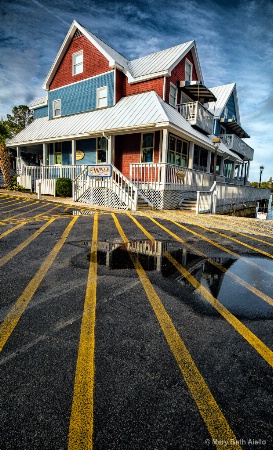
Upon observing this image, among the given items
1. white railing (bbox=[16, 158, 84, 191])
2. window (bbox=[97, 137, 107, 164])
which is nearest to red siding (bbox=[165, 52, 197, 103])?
window (bbox=[97, 137, 107, 164])

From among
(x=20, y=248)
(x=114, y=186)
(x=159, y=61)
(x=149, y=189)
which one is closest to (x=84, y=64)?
(x=159, y=61)

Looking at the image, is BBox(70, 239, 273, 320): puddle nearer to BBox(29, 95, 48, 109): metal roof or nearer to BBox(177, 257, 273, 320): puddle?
BBox(177, 257, 273, 320): puddle

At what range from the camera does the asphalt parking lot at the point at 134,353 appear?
4.82 feet

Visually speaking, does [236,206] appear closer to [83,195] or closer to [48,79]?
[83,195]

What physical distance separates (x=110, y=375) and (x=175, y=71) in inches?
760

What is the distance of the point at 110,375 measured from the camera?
1.89m

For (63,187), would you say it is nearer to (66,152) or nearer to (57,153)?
(66,152)

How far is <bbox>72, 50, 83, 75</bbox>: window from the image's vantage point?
18.7 m

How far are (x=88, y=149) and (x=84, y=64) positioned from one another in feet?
21.9

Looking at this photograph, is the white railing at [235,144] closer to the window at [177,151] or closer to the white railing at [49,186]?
the window at [177,151]

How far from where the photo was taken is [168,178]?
1314 cm

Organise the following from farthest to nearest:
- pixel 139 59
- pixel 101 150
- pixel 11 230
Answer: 1. pixel 139 59
2. pixel 101 150
3. pixel 11 230

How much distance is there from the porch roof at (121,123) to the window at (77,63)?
3.61 m

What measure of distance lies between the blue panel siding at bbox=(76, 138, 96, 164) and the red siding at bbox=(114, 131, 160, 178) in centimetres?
208
